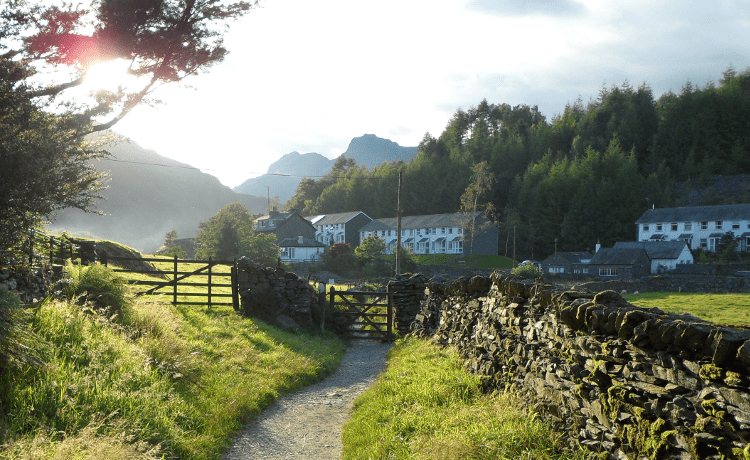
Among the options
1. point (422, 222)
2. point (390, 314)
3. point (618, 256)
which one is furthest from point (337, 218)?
point (390, 314)

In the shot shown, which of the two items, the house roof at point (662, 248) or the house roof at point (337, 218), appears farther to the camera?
the house roof at point (337, 218)

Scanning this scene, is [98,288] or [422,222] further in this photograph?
[422,222]

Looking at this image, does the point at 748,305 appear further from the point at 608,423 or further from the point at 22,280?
the point at 22,280

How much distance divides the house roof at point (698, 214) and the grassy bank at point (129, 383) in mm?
71256

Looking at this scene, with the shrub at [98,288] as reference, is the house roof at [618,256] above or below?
below

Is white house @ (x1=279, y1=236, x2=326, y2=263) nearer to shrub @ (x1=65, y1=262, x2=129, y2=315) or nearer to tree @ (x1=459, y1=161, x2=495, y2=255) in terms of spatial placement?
tree @ (x1=459, y1=161, x2=495, y2=255)

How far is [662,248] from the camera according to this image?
5625cm

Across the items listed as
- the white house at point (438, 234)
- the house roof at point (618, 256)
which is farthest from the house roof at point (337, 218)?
the house roof at point (618, 256)

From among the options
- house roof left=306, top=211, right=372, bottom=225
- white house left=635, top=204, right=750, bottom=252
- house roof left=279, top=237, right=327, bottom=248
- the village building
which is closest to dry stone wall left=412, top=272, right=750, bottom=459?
the village building

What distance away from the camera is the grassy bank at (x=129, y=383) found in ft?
15.5

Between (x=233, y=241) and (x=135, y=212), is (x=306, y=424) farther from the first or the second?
(x=135, y=212)

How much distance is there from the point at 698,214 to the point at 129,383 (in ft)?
253

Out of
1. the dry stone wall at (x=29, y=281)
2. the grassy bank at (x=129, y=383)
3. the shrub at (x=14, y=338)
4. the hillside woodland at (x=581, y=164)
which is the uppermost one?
the hillside woodland at (x=581, y=164)

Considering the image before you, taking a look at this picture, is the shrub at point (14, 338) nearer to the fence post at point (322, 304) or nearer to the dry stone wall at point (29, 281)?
the dry stone wall at point (29, 281)
